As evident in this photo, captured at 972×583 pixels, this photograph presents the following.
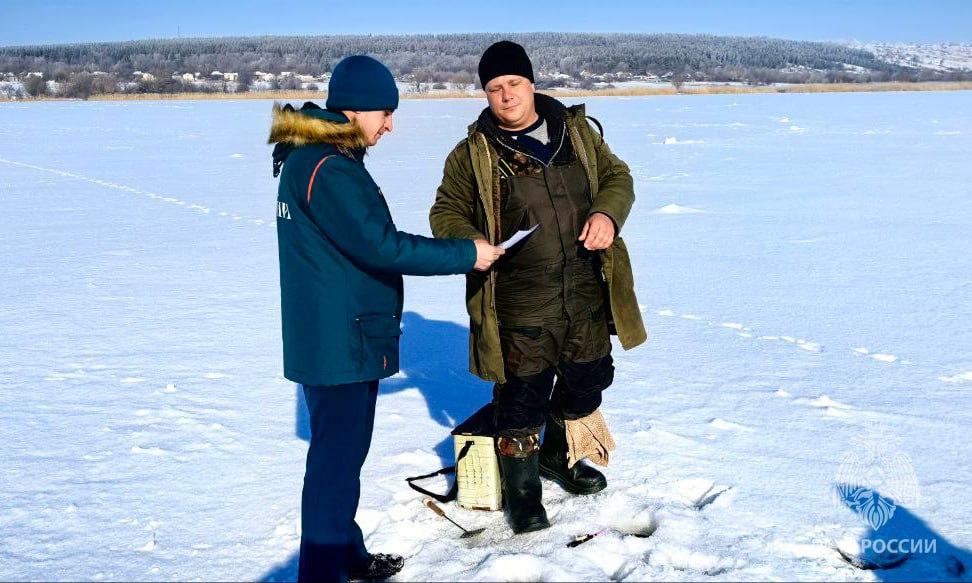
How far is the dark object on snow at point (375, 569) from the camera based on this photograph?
2643 mm

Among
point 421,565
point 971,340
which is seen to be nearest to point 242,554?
point 421,565

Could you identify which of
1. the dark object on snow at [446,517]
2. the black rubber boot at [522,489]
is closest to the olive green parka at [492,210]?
the black rubber boot at [522,489]

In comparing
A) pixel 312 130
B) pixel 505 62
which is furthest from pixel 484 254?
pixel 505 62

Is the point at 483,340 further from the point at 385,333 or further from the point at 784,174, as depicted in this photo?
the point at 784,174

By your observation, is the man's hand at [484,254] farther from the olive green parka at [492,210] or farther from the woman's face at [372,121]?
the woman's face at [372,121]

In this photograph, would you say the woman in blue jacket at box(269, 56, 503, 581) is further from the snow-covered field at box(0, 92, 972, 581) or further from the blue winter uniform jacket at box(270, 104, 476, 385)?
the snow-covered field at box(0, 92, 972, 581)

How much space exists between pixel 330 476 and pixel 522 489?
81 centimetres

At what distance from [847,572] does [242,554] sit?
192 cm

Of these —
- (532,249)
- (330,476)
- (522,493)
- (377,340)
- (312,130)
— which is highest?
(312,130)

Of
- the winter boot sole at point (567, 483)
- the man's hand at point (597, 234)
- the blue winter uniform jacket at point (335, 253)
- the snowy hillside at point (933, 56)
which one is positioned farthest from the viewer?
the snowy hillside at point (933, 56)

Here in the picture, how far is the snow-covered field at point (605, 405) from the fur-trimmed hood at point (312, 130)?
4.39ft

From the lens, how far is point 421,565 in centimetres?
273

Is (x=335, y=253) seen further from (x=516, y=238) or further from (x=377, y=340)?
(x=516, y=238)

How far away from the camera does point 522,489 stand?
2.98 meters
